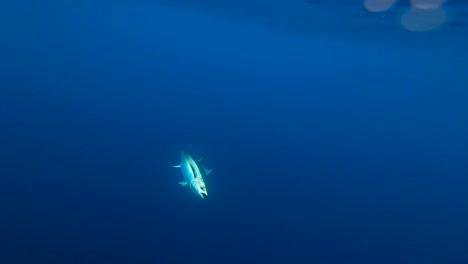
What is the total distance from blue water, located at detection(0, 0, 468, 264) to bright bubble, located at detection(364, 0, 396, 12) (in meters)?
0.28

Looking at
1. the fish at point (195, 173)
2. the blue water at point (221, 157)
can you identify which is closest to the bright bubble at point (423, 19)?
the blue water at point (221, 157)

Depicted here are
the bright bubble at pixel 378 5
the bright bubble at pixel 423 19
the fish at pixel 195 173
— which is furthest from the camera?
the bright bubble at pixel 423 19

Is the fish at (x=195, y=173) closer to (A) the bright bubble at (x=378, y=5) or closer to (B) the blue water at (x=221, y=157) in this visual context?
(B) the blue water at (x=221, y=157)

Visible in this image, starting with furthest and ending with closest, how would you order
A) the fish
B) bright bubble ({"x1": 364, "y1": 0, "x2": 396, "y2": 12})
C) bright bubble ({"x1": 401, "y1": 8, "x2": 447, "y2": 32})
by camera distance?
bright bubble ({"x1": 401, "y1": 8, "x2": 447, "y2": 32}) < bright bubble ({"x1": 364, "y1": 0, "x2": 396, "y2": 12}) < the fish

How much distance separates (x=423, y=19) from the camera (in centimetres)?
1441

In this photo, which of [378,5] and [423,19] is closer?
[378,5]

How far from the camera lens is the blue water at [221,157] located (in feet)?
52.4

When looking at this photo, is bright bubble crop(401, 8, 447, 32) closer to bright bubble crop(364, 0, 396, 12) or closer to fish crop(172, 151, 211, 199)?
bright bubble crop(364, 0, 396, 12)

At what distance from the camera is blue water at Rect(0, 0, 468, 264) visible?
1597 cm

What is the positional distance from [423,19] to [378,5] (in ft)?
9.07

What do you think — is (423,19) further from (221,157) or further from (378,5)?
(221,157)

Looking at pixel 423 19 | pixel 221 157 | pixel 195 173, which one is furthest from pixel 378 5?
pixel 221 157

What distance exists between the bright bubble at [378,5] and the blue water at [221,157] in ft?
0.91

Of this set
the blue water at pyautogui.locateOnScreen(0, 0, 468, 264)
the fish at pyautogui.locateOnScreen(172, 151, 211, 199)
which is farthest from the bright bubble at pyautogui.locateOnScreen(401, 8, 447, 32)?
the fish at pyautogui.locateOnScreen(172, 151, 211, 199)
